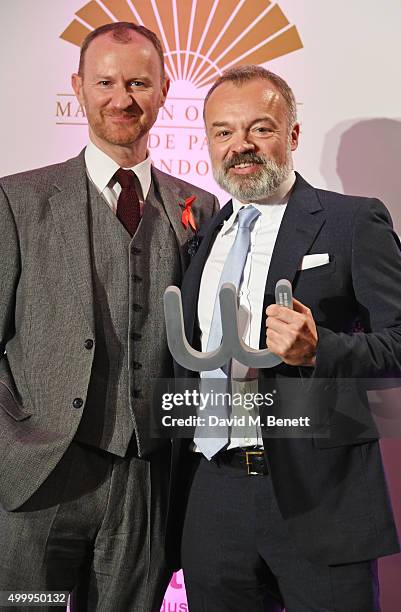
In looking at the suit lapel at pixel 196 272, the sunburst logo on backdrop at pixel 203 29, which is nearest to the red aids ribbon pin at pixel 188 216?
the suit lapel at pixel 196 272

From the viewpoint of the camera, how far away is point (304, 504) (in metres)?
1.44

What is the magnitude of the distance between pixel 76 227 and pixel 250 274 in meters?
0.40

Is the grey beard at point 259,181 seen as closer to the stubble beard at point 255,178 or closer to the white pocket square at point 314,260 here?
the stubble beard at point 255,178

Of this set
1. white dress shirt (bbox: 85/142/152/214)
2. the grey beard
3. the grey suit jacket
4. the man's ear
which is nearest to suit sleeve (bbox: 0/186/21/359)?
the grey suit jacket

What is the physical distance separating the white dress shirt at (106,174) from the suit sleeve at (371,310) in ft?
1.85

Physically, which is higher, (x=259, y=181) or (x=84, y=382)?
(x=259, y=181)

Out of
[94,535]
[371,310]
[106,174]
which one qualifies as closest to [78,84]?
[106,174]

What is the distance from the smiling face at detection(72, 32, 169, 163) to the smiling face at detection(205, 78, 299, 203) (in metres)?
0.20

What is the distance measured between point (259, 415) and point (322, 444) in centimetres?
13

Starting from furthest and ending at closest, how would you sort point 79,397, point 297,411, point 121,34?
point 121,34 < point 79,397 < point 297,411

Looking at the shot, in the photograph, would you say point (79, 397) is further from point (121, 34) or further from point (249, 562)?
point (121, 34)

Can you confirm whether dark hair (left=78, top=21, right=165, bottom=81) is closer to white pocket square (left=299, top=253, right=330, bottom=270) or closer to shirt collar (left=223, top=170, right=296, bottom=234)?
shirt collar (left=223, top=170, right=296, bottom=234)

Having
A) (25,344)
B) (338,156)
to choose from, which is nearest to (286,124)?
(338,156)

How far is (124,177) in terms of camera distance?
1.76 m
